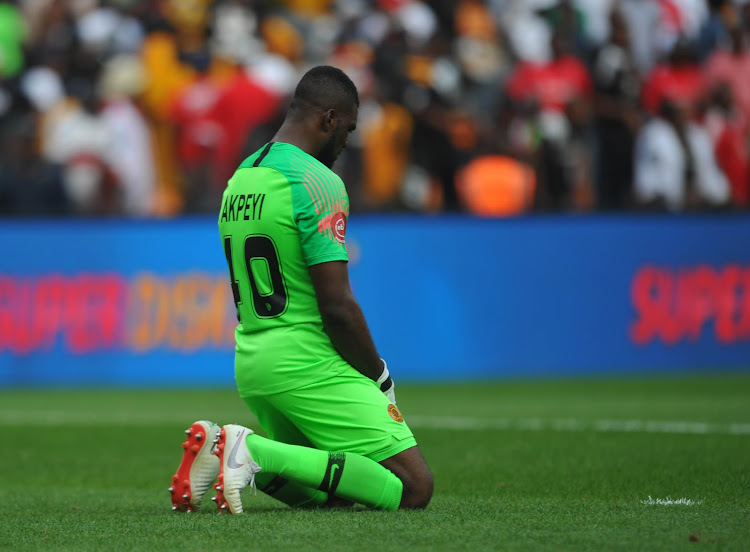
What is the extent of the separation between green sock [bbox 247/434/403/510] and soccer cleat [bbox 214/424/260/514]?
2.8 inches

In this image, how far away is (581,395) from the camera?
1380 cm

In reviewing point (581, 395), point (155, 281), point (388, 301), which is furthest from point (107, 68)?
point (581, 395)

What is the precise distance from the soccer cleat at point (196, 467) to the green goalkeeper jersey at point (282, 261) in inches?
12.8

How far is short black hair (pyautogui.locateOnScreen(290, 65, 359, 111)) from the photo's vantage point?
6281mm

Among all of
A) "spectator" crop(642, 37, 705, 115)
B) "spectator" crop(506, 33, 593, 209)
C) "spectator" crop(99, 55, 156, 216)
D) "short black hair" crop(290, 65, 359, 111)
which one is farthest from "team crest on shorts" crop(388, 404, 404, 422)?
"spectator" crop(642, 37, 705, 115)

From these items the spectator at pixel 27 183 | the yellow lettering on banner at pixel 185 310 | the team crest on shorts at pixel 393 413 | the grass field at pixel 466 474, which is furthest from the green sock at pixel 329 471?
the spectator at pixel 27 183

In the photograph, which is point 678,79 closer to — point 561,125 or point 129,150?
point 561,125

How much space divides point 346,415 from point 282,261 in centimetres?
74

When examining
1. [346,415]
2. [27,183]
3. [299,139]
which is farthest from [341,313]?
[27,183]

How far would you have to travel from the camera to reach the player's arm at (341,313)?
6020 millimetres

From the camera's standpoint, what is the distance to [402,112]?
17.0m

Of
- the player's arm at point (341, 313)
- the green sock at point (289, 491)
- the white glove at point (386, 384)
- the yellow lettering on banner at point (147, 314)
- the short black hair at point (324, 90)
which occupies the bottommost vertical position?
the yellow lettering on banner at point (147, 314)

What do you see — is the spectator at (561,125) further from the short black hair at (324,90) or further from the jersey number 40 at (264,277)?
the jersey number 40 at (264,277)

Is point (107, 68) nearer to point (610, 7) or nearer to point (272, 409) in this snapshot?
point (610, 7)
